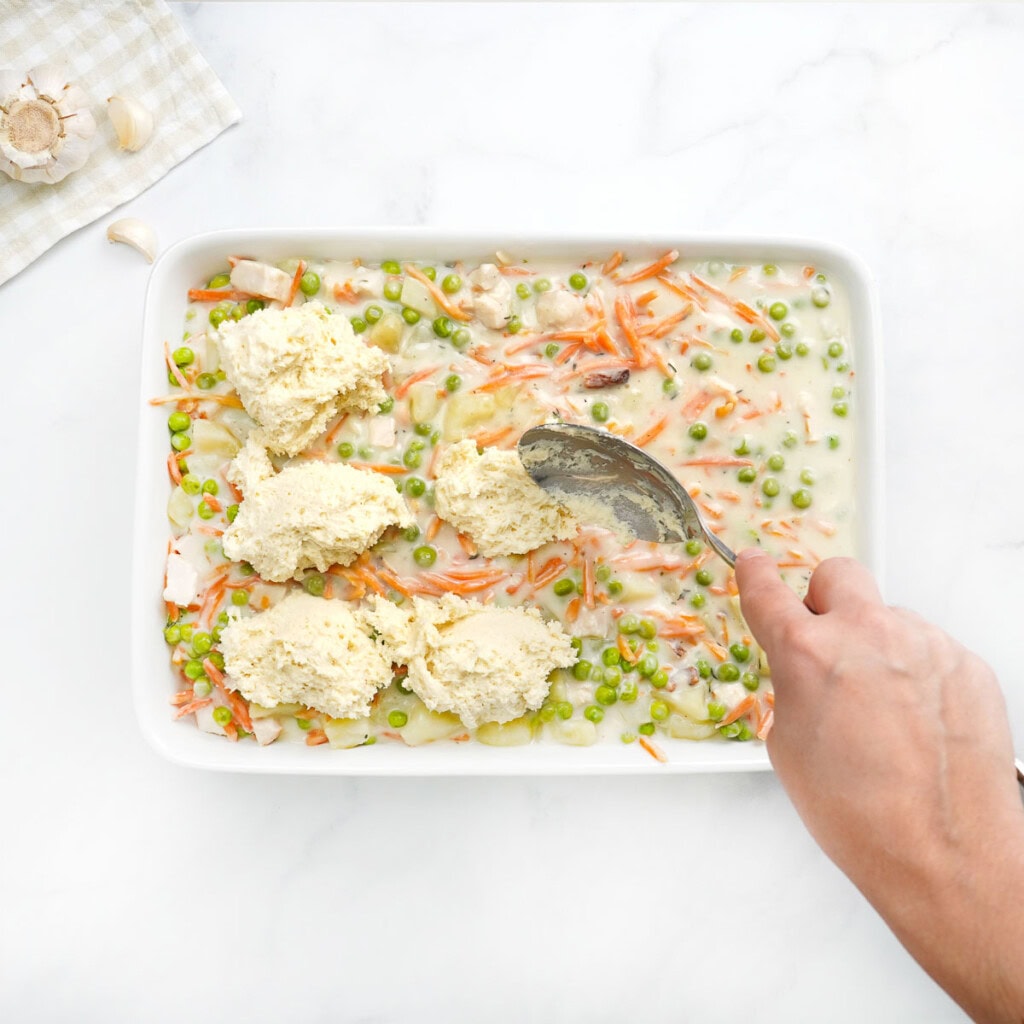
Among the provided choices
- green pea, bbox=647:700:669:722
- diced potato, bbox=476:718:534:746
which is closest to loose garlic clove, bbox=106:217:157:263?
diced potato, bbox=476:718:534:746

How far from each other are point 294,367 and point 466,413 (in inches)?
18.4

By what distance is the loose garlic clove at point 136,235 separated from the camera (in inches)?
115

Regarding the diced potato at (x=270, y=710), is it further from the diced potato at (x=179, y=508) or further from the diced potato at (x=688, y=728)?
the diced potato at (x=688, y=728)

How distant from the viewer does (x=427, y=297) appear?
269 centimetres

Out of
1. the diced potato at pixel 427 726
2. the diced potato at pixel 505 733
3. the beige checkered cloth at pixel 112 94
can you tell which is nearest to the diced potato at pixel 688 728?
the diced potato at pixel 505 733

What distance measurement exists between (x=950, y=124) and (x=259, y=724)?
2750 millimetres

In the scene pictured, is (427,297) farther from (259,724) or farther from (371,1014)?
(371,1014)

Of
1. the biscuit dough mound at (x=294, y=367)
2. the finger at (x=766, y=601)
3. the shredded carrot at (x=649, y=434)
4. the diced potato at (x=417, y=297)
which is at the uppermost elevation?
the diced potato at (x=417, y=297)

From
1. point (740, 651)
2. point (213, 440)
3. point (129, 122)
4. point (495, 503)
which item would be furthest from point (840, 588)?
point (129, 122)

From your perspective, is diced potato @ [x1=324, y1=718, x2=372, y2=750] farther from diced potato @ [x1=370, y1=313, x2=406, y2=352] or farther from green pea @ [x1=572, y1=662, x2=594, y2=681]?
diced potato @ [x1=370, y1=313, x2=406, y2=352]

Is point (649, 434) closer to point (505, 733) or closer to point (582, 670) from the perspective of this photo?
point (582, 670)

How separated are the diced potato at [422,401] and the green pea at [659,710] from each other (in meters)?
1.00

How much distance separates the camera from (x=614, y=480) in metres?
2.53

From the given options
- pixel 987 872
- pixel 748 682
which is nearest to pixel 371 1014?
pixel 748 682
